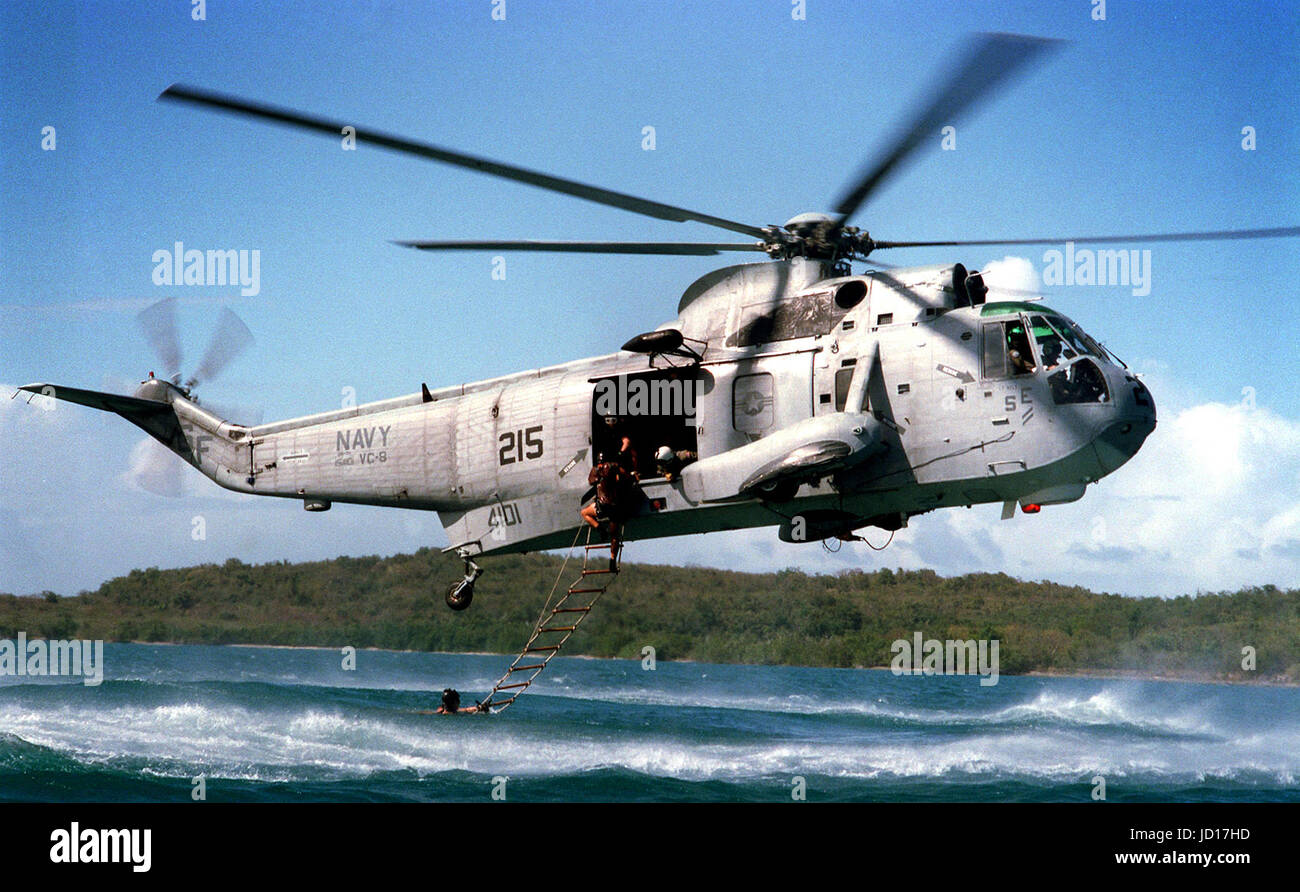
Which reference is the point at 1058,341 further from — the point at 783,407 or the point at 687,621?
the point at 687,621

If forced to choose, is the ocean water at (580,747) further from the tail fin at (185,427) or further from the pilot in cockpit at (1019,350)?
the pilot in cockpit at (1019,350)

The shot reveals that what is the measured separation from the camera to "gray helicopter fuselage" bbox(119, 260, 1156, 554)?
10781mm

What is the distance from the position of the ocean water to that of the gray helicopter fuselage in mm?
3648

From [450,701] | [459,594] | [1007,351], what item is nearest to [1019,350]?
[1007,351]

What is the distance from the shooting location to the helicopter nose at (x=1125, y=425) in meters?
10.5

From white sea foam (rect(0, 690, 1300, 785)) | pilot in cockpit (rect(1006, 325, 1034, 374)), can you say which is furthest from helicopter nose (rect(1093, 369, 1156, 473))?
white sea foam (rect(0, 690, 1300, 785))

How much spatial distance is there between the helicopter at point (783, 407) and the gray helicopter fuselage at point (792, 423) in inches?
0.9

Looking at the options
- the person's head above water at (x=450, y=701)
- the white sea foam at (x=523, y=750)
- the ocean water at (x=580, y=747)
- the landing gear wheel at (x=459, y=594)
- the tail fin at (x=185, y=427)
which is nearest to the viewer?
the person's head above water at (x=450, y=701)

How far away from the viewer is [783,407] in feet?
38.6

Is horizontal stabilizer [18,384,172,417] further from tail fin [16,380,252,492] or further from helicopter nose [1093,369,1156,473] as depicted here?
helicopter nose [1093,369,1156,473]

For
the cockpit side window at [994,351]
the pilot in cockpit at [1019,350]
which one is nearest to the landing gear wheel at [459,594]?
the cockpit side window at [994,351]

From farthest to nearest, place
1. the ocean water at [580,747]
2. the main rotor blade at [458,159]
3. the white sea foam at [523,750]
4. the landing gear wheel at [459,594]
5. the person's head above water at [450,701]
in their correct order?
the white sea foam at [523,750] → the ocean water at [580,747] → the landing gear wheel at [459,594] → the person's head above water at [450,701] → the main rotor blade at [458,159]
